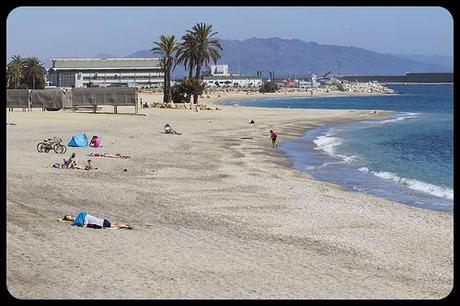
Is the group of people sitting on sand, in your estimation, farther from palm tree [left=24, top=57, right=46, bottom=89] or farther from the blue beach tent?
palm tree [left=24, top=57, right=46, bottom=89]

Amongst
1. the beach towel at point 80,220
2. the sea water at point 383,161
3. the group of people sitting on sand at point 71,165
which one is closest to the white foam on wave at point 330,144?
the sea water at point 383,161

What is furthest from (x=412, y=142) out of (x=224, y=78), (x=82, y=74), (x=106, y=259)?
(x=224, y=78)

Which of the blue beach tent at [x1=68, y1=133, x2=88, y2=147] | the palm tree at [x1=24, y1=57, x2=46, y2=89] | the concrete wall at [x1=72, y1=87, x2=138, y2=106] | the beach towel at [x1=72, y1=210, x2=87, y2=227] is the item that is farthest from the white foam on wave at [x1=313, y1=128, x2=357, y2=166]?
the palm tree at [x1=24, y1=57, x2=46, y2=89]

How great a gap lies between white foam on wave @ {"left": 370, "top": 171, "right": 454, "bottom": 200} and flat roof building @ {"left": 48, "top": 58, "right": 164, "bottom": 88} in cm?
12490

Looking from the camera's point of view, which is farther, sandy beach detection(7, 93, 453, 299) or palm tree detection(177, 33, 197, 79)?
palm tree detection(177, 33, 197, 79)

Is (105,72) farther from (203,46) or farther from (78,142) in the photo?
(78,142)

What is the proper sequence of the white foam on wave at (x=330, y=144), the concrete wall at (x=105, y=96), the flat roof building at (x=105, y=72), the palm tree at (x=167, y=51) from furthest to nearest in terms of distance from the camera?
1. the flat roof building at (x=105, y=72)
2. the palm tree at (x=167, y=51)
3. the concrete wall at (x=105, y=96)
4. the white foam on wave at (x=330, y=144)

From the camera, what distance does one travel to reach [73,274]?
8.85 m

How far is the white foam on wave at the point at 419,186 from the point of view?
2061 centimetres

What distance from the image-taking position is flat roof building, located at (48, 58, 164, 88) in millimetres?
148875

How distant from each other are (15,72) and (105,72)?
76520 millimetres

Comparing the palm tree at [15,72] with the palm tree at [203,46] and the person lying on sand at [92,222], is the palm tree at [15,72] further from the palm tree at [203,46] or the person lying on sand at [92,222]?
the person lying on sand at [92,222]

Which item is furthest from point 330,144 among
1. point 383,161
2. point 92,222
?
point 92,222

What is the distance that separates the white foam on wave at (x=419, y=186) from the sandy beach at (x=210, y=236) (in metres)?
3.42
